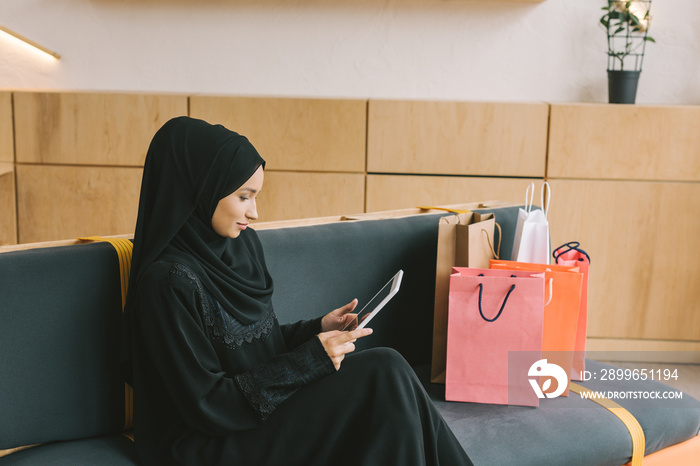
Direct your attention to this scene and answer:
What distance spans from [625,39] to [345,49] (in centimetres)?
166

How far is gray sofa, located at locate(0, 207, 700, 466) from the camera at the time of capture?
1.52 m

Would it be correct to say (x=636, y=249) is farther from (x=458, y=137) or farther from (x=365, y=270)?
(x=365, y=270)

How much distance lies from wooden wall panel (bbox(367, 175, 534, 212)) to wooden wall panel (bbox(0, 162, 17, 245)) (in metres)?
1.93

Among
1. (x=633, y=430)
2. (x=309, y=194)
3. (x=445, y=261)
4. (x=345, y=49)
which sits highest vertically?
(x=345, y=49)

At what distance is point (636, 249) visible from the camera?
3469 mm

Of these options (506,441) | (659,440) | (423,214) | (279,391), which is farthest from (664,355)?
(279,391)

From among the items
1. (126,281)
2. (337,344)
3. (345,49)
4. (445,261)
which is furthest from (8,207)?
(337,344)

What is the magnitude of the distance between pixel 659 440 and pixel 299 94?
2754 mm

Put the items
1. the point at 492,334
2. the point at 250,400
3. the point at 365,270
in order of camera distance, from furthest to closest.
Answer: the point at 365,270 < the point at 492,334 < the point at 250,400

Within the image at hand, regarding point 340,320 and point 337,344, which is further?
point 340,320

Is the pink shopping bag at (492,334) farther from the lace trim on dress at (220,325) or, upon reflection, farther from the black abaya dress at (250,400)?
the lace trim on dress at (220,325)

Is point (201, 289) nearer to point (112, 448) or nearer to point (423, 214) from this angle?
point (112, 448)

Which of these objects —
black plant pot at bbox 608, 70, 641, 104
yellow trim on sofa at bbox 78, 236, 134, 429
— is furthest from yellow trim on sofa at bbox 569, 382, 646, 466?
black plant pot at bbox 608, 70, 641, 104

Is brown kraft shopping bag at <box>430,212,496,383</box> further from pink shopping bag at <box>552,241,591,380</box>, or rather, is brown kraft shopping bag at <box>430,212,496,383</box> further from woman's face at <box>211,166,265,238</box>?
woman's face at <box>211,166,265,238</box>
